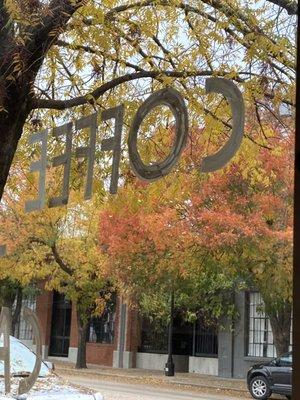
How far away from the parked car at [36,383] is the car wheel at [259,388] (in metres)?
6.79

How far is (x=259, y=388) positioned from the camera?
13.0m

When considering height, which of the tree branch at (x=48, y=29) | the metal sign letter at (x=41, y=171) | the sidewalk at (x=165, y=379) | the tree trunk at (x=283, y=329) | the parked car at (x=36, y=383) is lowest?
the sidewalk at (x=165, y=379)

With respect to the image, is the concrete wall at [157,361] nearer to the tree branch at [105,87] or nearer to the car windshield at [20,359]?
the car windshield at [20,359]

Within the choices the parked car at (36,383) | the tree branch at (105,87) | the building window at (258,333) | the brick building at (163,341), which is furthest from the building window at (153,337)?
the tree branch at (105,87)

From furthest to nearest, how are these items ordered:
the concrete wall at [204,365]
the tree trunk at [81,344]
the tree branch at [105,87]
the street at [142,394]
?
the concrete wall at [204,365], the tree trunk at [81,344], the street at [142,394], the tree branch at [105,87]

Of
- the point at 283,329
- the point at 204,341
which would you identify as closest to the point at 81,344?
the point at 204,341

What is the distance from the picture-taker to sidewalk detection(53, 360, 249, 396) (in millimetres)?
15836

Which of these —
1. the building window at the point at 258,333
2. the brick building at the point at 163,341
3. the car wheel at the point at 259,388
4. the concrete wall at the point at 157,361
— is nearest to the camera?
the car wheel at the point at 259,388

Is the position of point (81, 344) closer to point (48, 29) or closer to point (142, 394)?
point (142, 394)

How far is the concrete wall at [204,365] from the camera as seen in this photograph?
1941 centimetres

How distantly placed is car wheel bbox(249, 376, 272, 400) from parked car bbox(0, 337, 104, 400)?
22.3 feet

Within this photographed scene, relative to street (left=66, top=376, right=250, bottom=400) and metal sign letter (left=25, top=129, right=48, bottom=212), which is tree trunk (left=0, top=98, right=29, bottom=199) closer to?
metal sign letter (left=25, top=129, right=48, bottom=212)

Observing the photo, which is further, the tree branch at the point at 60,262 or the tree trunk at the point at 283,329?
the tree branch at the point at 60,262

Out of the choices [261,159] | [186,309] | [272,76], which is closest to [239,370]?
[186,309]
